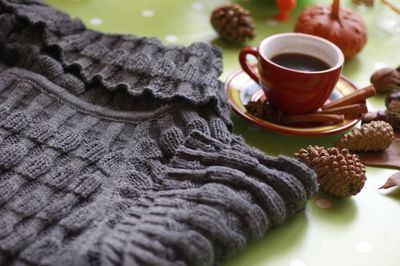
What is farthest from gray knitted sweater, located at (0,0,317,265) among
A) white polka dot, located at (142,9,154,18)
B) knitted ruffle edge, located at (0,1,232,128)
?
white polka dot, located at (142,9,154,18)

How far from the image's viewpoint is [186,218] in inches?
17.9

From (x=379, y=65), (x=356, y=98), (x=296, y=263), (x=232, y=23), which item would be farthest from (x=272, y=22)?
(x=296, y=263)

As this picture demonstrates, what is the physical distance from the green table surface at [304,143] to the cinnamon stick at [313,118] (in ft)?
0.09

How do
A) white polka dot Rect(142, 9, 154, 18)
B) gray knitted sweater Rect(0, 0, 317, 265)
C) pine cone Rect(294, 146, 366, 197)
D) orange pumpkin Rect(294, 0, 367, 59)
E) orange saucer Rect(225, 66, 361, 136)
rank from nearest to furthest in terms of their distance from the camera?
gray knitted sweater Rect(0, 0, 317, 265) < pine cone Rect(294, 146, 366, 197) < orange saucer Rect(225, 66, 361, 136) < orange pumpkin Rect(294, 0, 367, 59) < white polka dot Rect(142, 9, 154, 18)

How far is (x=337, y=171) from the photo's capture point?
0.56 metres

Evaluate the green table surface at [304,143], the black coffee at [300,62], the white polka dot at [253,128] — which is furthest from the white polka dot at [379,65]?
the white polka dot at [253,128]

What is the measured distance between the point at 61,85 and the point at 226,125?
268 mm

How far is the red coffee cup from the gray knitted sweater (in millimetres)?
75

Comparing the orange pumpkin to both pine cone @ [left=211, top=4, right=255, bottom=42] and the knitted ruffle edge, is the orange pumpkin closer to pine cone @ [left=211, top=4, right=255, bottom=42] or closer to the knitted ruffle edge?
pine cone @ [left=211, top=4, right=255, bottom=42]

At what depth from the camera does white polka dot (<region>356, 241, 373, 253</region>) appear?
515mm

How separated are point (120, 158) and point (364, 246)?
325 millimetres

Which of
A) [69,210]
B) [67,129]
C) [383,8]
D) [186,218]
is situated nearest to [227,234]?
[186,218]

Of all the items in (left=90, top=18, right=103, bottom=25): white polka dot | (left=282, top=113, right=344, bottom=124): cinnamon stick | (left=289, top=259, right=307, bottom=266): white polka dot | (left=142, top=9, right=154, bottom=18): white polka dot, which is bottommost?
(left=289, top=259, right=307, bottom=266): white polka dot

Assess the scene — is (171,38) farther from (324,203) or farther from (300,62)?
(324,203)
